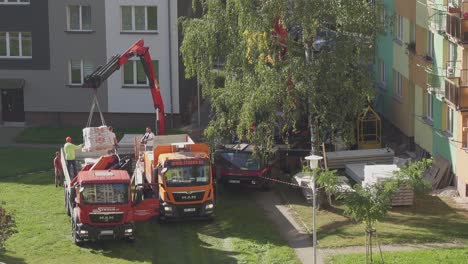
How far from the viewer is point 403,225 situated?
3816 centimetres

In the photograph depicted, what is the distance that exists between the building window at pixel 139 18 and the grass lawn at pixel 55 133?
569cm

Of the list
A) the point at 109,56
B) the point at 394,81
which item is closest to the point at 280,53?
the point at 394,81

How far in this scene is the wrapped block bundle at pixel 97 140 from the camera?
43.5 meters

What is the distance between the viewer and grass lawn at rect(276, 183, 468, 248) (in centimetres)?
3628

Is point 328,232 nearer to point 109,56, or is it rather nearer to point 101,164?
point 101,164

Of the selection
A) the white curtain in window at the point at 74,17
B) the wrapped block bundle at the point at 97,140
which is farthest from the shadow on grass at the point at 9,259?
the white curtain in window at the point at 74,17

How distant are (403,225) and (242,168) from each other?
26.8ft

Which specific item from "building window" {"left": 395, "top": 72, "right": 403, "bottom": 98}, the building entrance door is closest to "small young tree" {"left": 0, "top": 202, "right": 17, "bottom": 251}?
"building window" {"left": 395, "top": 72, "right": 403, "bottom": 98}

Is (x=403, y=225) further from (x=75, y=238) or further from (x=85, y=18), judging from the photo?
(x=85, y=18)

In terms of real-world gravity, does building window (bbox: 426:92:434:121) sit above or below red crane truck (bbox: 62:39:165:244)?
above

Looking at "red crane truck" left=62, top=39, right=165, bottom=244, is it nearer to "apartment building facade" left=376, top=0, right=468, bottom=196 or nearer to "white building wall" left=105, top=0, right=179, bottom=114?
"apartment building facade" left=376, top=0, right=468, bottom=196

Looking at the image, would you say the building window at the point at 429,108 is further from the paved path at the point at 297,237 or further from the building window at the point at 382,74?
the paved path at the point at 297,237

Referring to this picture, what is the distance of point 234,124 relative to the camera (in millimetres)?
41312

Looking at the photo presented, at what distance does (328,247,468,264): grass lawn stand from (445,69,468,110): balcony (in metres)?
6.80
